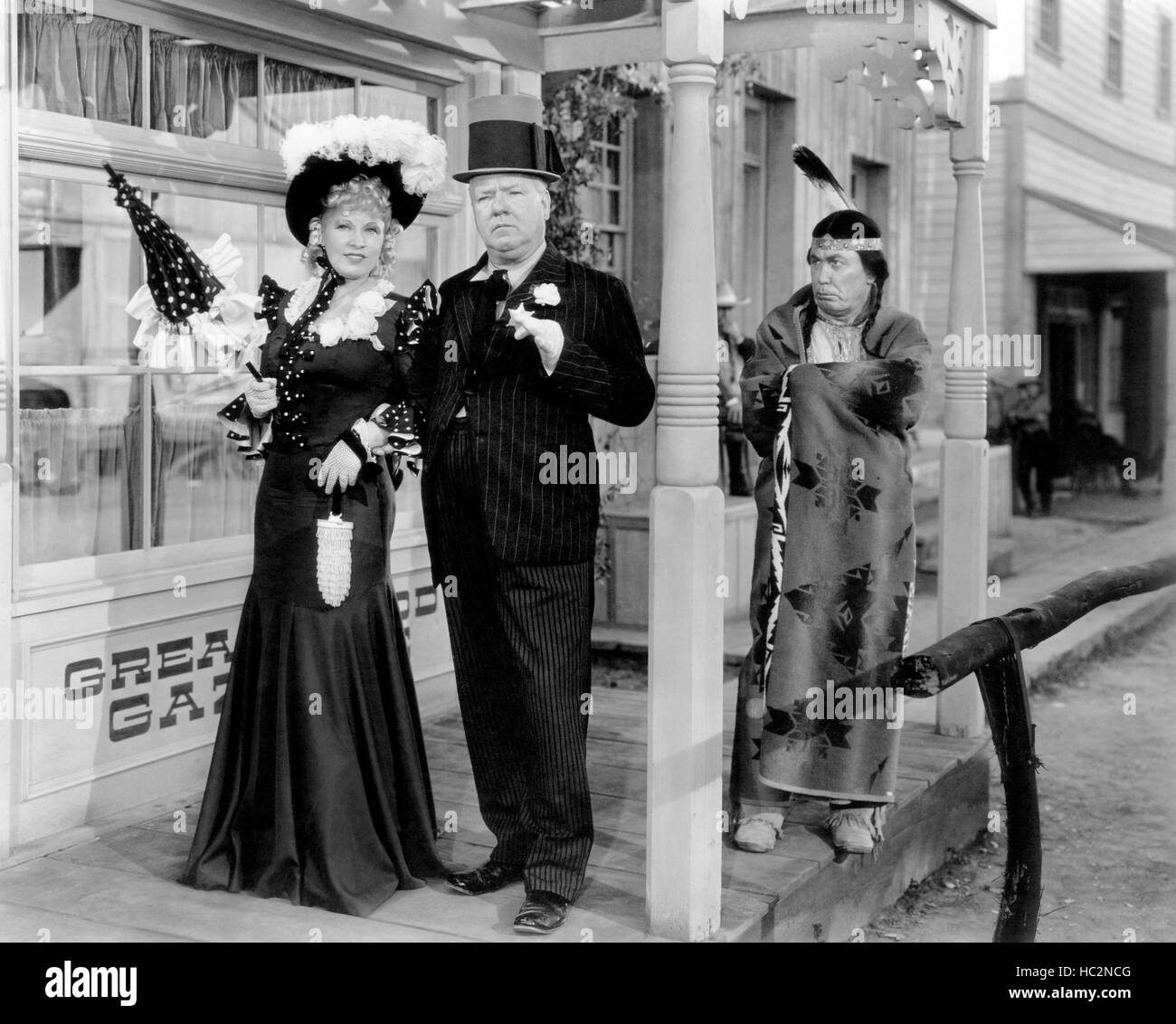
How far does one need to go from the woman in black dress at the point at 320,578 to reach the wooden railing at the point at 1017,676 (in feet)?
4.72

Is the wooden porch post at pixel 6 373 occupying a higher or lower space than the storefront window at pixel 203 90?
lower

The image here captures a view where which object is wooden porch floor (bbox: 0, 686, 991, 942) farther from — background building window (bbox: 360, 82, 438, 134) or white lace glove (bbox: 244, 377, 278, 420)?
background building window (bbox: 360, 82, 438, 134)

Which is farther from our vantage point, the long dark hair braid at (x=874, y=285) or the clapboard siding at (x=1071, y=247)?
the clapboard siding at (x=1071, y=247)

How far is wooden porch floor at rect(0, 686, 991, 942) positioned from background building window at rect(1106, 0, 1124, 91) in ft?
55.4

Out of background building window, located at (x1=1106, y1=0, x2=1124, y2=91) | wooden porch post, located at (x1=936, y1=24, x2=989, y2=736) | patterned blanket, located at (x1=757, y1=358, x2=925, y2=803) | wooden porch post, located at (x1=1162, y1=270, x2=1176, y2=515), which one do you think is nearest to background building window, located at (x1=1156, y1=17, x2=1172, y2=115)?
background building window, located at (x1=1106, y1=0, x2=1124, y2=91)

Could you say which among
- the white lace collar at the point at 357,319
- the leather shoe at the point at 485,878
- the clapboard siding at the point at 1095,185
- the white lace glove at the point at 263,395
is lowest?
the leather shoe at the point at 485,878

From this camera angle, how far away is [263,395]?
359 centimetres

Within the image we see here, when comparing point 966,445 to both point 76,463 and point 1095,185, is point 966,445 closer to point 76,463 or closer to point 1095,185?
point 76,463

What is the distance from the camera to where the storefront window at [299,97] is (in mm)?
4793

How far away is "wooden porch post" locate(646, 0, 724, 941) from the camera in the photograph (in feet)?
10.7

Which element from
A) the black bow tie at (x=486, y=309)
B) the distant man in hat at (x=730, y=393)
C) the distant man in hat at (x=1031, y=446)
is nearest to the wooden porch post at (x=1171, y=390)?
the distant man in hat at (x=1031, y=446)

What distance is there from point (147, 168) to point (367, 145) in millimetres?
1063

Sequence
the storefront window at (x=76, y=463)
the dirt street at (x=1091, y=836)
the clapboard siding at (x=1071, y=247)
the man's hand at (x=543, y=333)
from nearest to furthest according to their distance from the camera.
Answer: the man's hand at (x=543, y=333) → the storefront window at (x=76, y=463) → the dirt street at (x=1091, y=836) → the clapboard siding at (x=1071, y=247)

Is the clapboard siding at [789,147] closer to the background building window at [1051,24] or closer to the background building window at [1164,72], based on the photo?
the background building window at [1051,24]
